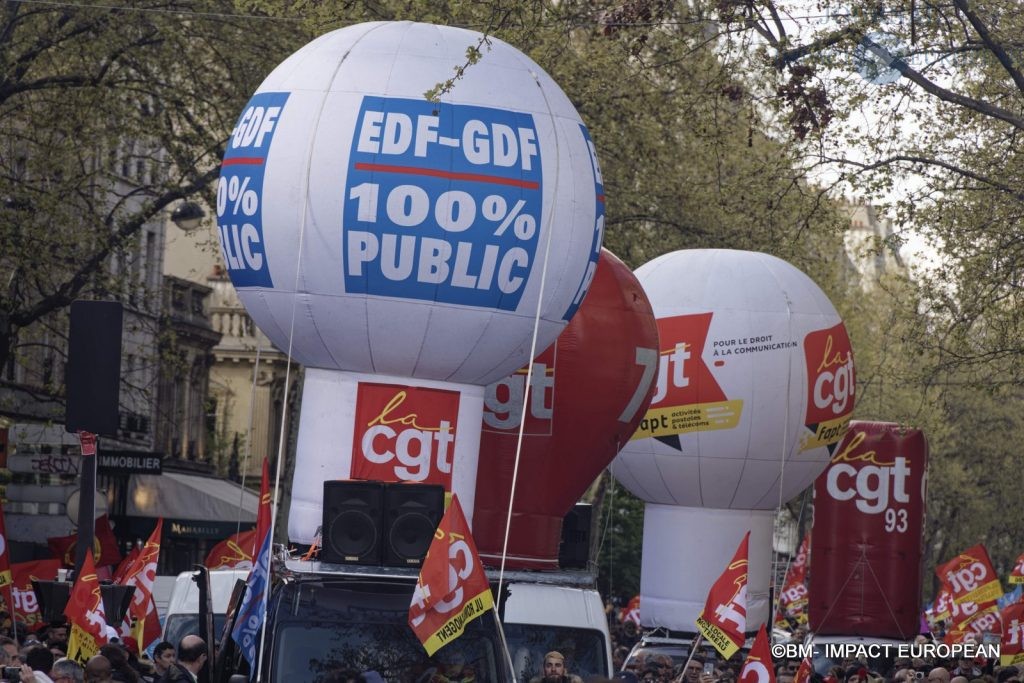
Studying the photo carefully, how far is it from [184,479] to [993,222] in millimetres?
27331

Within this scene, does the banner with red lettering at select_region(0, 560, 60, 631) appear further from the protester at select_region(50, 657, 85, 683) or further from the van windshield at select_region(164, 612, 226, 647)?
the protester at select_region(50, 657, 85, 683)

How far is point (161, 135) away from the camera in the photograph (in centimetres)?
2422

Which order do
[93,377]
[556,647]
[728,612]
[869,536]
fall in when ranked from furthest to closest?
1. [869,536]
2. [728,612]
3. [556,647]
4. [93,377]

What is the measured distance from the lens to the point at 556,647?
14844 millimetres

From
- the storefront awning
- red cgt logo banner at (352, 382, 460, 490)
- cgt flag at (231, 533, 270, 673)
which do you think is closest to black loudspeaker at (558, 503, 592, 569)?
red cgt logo banner at (352, 382, 460, 490)

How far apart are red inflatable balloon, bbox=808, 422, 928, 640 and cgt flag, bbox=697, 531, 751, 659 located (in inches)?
350

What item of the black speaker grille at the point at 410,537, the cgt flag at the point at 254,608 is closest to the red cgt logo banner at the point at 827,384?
the black speaker grille at the point at 410,537

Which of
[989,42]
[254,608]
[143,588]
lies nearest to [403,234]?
[254,608]

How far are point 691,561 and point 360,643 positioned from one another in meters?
9.38

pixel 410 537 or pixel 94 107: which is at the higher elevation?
pixel 94 107

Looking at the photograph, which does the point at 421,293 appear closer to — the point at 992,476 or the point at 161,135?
the point at 161,135

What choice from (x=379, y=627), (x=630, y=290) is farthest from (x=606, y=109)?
(x=379, y=627)

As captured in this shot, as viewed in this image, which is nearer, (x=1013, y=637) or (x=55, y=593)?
(x=55, y=593)

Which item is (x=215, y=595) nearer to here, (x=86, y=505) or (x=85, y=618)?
(x=85, y=618)
